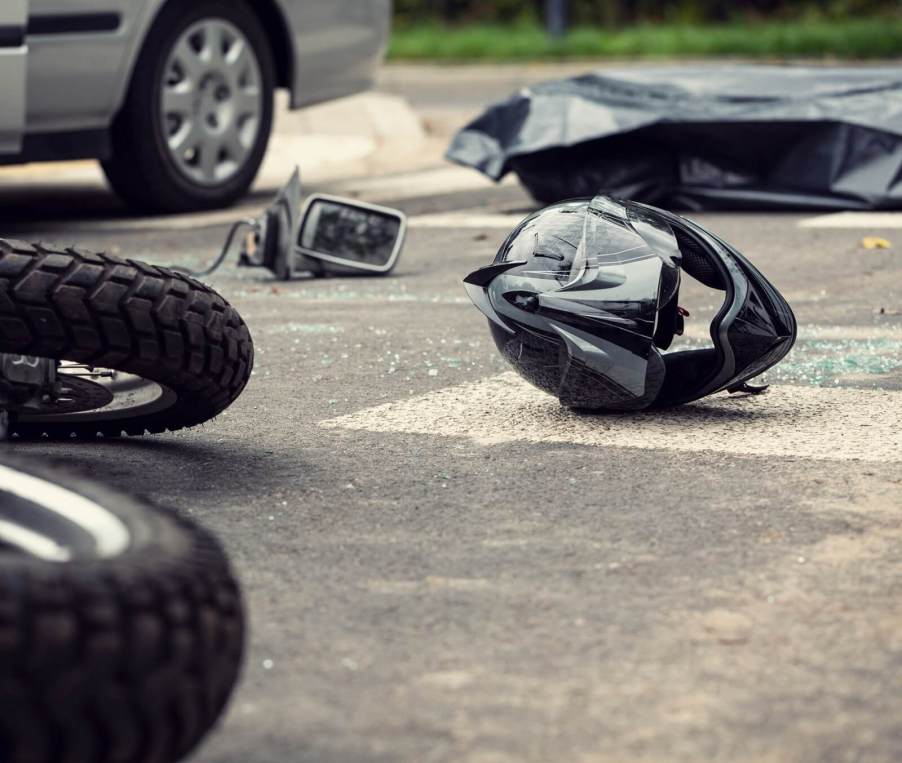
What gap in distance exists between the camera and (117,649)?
1.61 meters

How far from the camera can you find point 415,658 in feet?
7.25

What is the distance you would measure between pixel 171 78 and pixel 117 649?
20.1 feet

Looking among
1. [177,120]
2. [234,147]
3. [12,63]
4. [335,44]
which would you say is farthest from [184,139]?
[12,63]

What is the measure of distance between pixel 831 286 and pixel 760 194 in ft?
6.96

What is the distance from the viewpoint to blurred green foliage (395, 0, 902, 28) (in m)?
26.0

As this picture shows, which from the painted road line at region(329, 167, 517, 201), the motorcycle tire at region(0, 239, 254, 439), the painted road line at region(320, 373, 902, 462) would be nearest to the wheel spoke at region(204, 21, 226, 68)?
the painted road line at region(329, 167, 517, 201)

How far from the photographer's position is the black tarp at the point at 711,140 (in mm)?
7262

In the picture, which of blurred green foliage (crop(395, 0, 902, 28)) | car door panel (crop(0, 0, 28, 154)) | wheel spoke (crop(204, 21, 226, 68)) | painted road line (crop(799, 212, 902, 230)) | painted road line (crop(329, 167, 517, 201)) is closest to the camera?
car door panel (crop(0, 0, 28, 154))

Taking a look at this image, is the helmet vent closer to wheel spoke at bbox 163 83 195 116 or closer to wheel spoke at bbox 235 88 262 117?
wheel spoke at bbox 163 83 195 116

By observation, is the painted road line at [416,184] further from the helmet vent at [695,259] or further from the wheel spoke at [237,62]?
the helmet vent at [695,259]

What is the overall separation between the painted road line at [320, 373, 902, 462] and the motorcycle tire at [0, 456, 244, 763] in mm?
1693

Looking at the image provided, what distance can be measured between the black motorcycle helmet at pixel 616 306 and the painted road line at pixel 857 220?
3.30m

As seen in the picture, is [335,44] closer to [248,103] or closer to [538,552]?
[248,103]

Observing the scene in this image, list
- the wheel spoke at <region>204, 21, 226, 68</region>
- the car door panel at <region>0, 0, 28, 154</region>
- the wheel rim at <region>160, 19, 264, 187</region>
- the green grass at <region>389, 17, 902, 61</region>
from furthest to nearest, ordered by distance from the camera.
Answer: the green grass at <region>389, 17, 902, 61</region>, the wheel spoke at <region>204, 21, 226, 68</region>, the wheel rim at <region>160, 19, 264, 187</region>, the car door panel at <region>0, 0, 28, 154</region>
